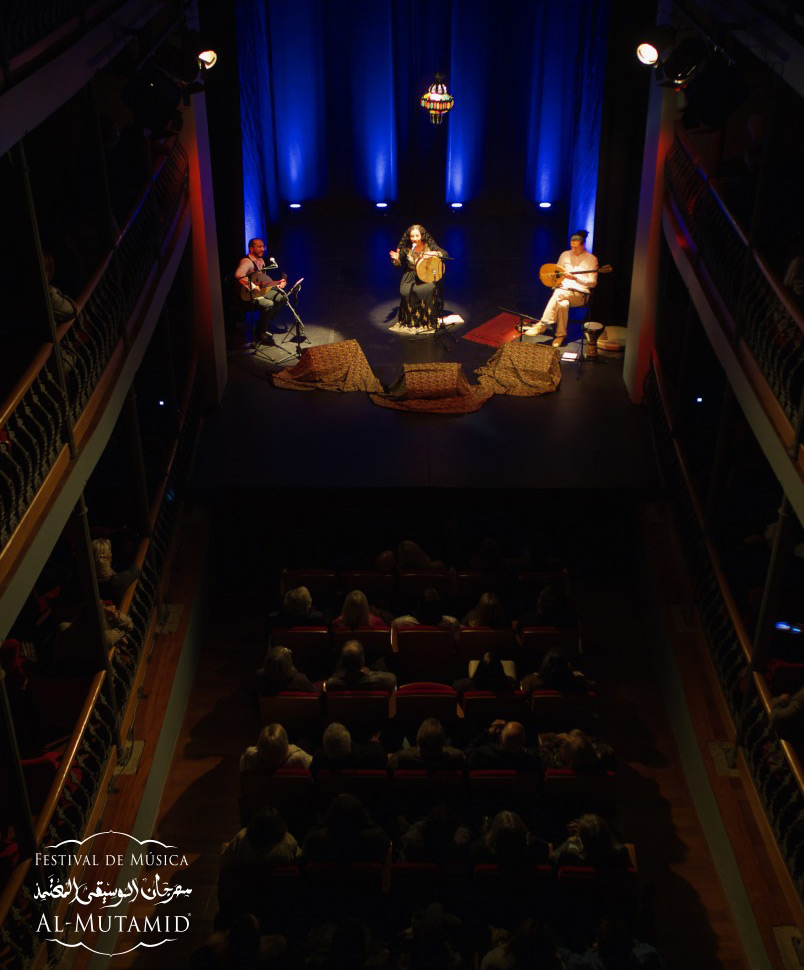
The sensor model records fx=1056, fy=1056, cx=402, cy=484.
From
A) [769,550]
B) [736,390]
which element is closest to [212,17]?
[736,390]

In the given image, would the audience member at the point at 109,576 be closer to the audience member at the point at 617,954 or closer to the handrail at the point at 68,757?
the handrail at the point at 68,757

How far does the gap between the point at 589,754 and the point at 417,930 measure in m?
1.48

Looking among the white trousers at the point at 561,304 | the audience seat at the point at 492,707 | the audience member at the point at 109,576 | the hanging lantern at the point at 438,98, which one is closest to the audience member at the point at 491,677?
the audience seat at the point at 492,707

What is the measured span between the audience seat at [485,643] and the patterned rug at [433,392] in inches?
127

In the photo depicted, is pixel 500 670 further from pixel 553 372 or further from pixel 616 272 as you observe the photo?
pixel 616 272

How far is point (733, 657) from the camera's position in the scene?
6.92 meters

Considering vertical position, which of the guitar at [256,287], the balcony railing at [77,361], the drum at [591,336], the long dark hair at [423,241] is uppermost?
the balcony railing at [77,361]

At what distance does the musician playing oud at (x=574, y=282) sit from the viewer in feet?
36.0

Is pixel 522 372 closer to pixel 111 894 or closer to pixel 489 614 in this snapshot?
pixel 489 614

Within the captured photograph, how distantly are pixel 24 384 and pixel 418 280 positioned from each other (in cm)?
671

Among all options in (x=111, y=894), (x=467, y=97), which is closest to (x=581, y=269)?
(x=467, y=97)

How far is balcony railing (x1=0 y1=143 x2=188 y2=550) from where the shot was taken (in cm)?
507

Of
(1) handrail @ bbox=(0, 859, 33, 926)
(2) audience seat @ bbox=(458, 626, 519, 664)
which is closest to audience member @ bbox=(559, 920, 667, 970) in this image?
(2) audience seat @ bbox=(458, 626, 519, 664)

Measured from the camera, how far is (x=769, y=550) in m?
7.19
